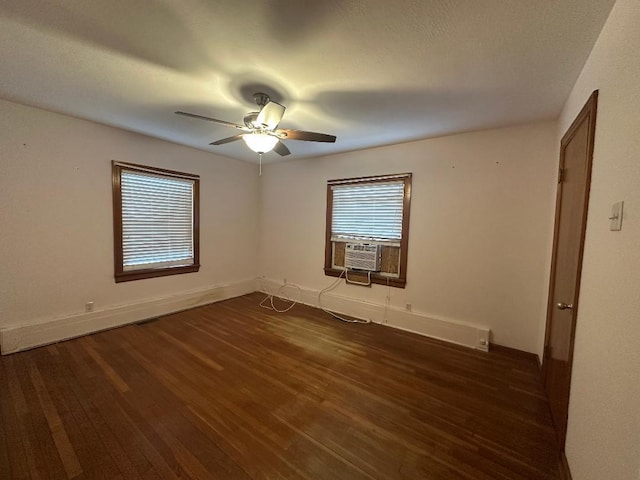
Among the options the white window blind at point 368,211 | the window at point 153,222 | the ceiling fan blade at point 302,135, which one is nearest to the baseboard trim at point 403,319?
the white window blind at point 368,211

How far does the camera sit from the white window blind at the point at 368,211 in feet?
11.6

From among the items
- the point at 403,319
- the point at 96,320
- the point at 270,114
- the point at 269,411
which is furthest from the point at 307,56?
the point at 96,320

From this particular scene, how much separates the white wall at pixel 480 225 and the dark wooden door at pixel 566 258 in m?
0.45

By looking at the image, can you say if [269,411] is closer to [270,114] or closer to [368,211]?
[270,114]

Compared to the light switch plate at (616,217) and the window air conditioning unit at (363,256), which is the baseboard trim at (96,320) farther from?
the light switch plate at (616,217)

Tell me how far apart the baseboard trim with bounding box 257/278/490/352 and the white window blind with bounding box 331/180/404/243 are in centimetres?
99

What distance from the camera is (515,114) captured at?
8.04 feet

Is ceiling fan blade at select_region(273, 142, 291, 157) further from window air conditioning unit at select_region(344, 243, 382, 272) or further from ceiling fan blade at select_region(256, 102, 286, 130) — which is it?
window air conditioning unit at select_region(344, 243, 382, 272)

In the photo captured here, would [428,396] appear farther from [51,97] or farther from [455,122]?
[51,97]

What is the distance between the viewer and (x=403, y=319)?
346cm

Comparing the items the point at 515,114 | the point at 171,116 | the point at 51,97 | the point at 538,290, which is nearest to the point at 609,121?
the point at 515,114

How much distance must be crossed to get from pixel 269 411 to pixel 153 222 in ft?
10.1

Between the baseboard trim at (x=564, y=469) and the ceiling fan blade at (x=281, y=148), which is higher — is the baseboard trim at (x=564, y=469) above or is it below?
below

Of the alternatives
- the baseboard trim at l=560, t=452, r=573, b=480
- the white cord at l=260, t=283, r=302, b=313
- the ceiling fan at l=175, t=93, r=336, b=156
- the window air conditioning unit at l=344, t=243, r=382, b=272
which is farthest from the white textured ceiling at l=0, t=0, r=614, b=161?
the white cord at l=260, t=283, r=302, b=313
